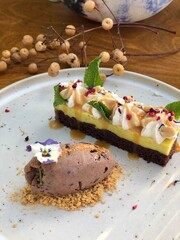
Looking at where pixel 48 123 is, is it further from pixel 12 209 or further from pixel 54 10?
pixel 54 10

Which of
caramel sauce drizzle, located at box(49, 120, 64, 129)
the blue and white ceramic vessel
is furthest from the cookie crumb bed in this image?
the blue and white ceramic vessel

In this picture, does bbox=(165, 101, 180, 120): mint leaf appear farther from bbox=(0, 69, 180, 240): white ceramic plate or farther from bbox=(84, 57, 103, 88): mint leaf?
bbox=(84, 57, 103, 88): mint leaf

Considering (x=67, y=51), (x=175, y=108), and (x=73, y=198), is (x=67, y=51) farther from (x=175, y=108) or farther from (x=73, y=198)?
(x=73, y=198)

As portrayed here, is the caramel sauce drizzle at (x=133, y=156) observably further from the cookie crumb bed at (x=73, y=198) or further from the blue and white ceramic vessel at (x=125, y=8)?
the blue and white ceramic vessel at (x=125, y=8)

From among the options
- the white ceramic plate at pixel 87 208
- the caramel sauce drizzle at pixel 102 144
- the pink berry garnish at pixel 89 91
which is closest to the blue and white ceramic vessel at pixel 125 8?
the white ceramic plate at pixel 87 208

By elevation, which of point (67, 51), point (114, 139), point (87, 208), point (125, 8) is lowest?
point (87, 208)

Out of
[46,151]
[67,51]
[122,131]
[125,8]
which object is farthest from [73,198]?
[125,8]
